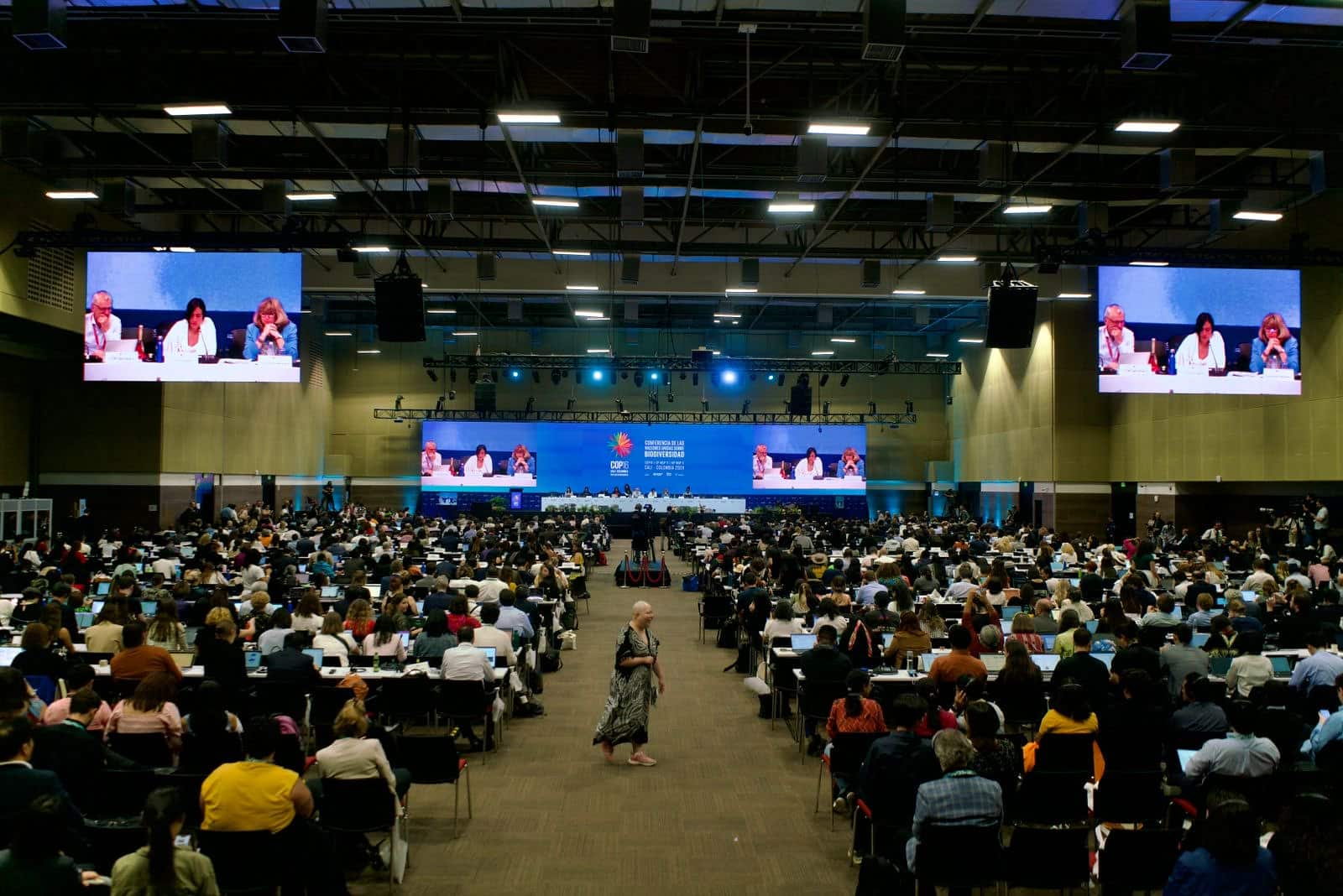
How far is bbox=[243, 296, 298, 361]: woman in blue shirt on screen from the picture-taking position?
50.0ft

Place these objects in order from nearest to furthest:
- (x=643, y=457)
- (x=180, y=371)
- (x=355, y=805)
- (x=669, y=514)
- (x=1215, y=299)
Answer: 1. (x=355, y=805)
2. (x=1215, y=299)
3. (x=180, y=371)
4. (x=669, y=514)
5. (x=643, y=457)

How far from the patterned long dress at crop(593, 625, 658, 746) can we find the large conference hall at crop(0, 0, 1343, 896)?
36 millimetres

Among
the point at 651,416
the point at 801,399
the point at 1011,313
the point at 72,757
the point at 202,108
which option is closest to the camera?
the point at 72,757

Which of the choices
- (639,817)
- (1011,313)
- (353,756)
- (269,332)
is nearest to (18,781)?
(353,756)

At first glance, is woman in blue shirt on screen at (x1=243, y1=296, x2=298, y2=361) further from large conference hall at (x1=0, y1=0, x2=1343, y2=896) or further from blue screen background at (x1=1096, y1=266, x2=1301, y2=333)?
blue screen background at (x1=1096, y1=266, x2=1301, y2=333)

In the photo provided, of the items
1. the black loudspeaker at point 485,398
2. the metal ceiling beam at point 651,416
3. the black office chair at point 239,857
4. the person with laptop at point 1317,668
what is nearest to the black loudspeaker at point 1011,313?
the person with laptop at point 1317,668

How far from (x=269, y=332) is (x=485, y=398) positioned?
64.7ft

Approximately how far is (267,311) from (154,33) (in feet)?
14.9

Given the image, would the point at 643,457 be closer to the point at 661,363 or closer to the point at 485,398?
the point at 485,398

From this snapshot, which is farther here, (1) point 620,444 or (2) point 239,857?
(1) point 620,444

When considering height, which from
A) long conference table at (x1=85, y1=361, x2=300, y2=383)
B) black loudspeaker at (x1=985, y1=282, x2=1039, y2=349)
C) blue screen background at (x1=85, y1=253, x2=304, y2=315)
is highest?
blue screen background at (x1=85, y1=253, x2=304, y2=315)

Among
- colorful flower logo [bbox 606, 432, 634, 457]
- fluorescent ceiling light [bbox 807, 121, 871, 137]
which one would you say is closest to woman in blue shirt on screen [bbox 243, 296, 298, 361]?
fluorescent ceiling light [bbox 807, 121, 871, 137]

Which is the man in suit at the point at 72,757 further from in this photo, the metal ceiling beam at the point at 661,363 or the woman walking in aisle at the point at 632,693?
the metal ceiling beam at the point at 661,363

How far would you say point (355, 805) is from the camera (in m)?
4.99
